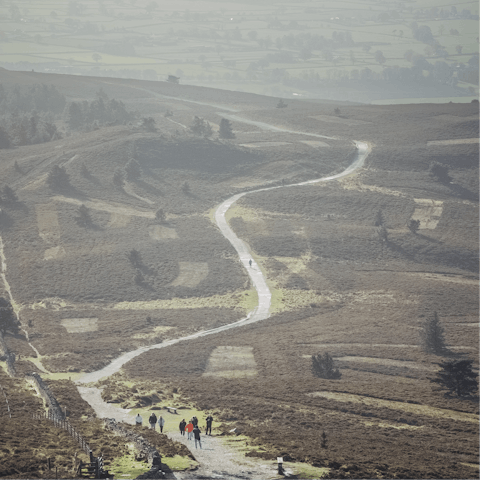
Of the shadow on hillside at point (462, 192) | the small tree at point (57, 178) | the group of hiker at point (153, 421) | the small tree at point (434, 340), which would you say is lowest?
the group of hiker at point (153, 421)

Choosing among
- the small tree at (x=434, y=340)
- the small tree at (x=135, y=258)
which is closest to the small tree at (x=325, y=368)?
the small tree at (x=434, y=340)

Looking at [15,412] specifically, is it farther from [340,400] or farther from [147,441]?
[340,400]

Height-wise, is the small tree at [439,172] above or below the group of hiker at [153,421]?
above

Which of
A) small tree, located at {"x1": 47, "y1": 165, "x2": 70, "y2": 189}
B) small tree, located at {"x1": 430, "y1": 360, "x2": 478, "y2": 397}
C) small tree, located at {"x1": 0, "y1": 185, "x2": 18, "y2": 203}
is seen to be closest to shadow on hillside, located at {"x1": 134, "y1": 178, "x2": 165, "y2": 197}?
small tree, located at {"x1": 47, "y1": 165, "x2": 70, "y2": 189}

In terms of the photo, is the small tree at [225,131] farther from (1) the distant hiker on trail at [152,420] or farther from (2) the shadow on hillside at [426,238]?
(1) the distant hiker on trail at [152,420]

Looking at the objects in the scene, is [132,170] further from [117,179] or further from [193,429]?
[193,429]
